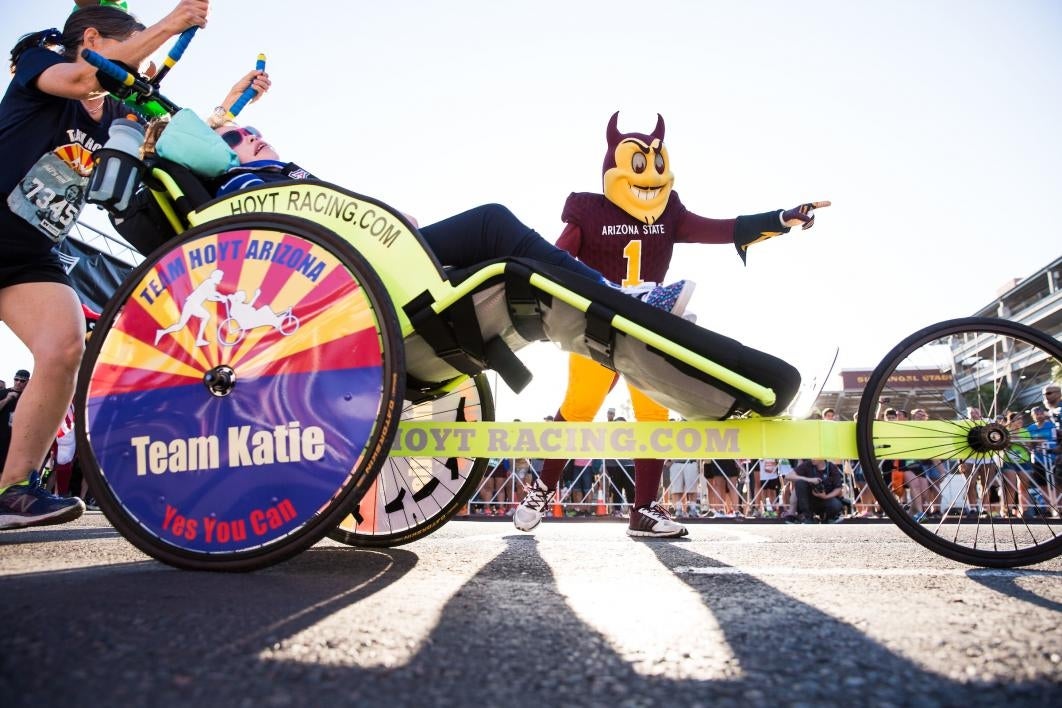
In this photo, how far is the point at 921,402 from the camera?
2.69 meters

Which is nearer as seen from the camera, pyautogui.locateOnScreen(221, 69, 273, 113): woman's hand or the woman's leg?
the woman's leg

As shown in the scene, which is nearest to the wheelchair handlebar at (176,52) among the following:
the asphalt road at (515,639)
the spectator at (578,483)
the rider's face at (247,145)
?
the rider's face at (247,145)

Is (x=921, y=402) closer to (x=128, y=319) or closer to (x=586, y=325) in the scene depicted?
(x=586, y=325)

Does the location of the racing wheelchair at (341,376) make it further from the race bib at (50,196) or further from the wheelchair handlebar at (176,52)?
the race bib at (50,196)

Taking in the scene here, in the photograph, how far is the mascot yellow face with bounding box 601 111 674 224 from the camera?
4.19 m

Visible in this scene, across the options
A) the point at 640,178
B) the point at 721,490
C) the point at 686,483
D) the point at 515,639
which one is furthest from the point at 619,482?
the point at 515,639

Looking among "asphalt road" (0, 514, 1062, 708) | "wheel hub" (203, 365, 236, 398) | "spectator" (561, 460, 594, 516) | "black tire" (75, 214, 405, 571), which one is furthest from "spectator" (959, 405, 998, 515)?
"spectator" (561, 460, 594, 516)

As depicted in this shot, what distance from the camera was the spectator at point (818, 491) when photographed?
877 cm

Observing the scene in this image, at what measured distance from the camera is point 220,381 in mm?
1756

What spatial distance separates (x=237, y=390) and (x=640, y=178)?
3139 mm

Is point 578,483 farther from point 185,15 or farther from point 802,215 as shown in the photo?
point 185,15

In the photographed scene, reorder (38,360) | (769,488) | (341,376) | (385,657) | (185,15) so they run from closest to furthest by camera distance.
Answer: (385,657) → (341,376) → (185,15) → (38,360) → (769,488)

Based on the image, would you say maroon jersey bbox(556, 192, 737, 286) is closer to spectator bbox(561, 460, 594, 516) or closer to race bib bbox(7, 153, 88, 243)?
race bib bbox(7, 153, 88, 243)

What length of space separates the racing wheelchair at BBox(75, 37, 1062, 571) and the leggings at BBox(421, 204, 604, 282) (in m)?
0.20
